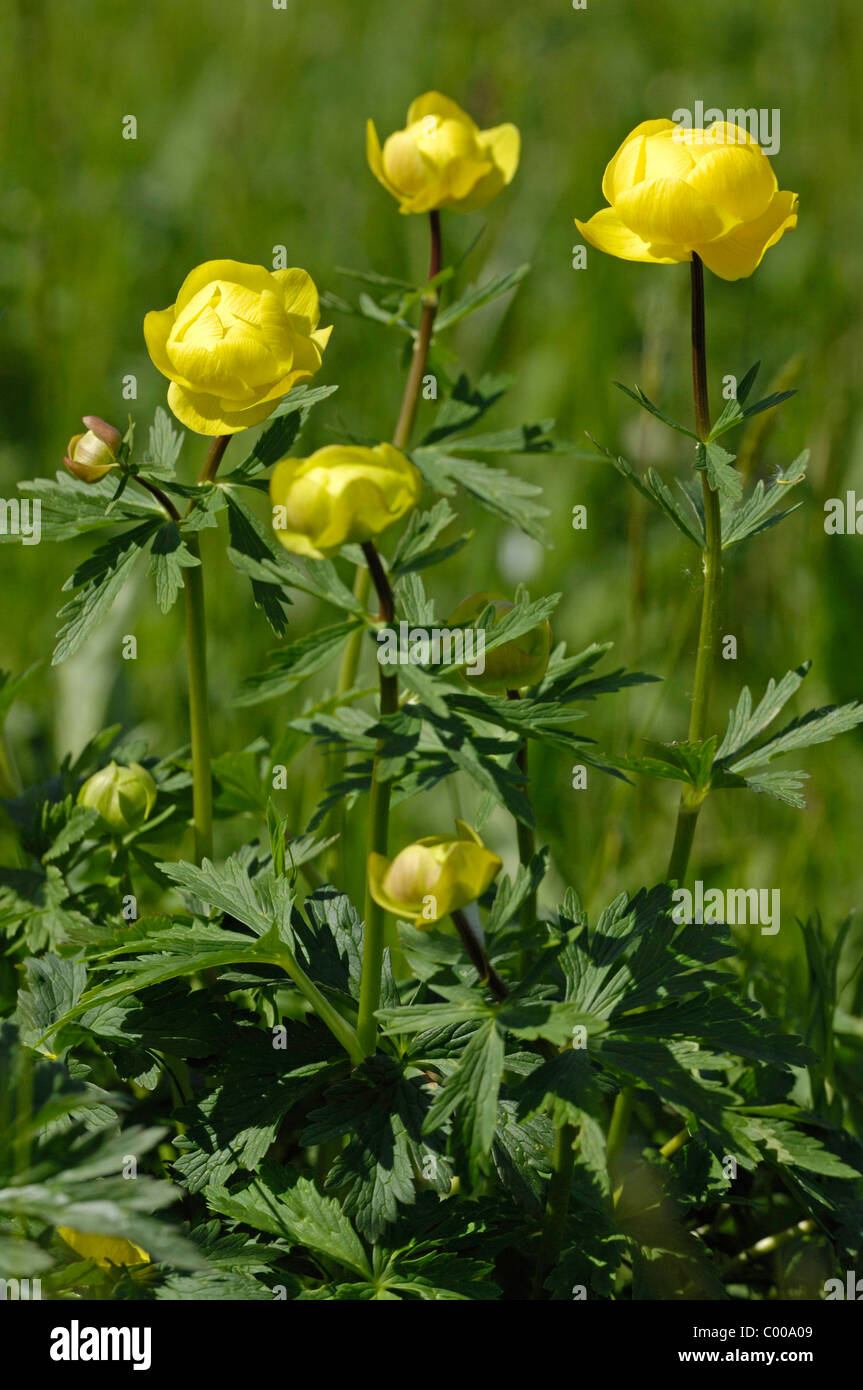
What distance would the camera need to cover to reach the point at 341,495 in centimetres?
80

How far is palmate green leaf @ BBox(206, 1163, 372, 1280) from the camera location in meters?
1.05

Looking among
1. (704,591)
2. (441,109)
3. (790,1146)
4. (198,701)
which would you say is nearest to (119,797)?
(198,701)

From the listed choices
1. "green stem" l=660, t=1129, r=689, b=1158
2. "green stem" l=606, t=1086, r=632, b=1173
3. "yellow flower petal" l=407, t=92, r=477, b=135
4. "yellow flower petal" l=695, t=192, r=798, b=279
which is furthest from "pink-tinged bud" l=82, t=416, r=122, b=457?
"green stem" l=660, t=1129, r=689, b=1158

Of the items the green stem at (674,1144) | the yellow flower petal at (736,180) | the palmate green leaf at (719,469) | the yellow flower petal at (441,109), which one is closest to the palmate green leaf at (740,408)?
the palmate green leaf at (719,469)

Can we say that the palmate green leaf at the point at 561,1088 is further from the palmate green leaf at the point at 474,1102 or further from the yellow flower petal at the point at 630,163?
the yellow flower petal at the point at 630,163

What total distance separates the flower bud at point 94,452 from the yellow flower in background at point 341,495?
28 cm

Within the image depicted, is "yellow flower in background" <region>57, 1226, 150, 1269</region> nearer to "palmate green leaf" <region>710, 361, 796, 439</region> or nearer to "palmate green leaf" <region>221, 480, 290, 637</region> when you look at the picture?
"palmate green leaf" <region>221, 480, 290, 637</region>

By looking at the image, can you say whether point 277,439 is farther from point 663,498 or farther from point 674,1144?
point 674,1144

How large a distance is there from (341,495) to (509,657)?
0.30m

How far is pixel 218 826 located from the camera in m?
1.89
